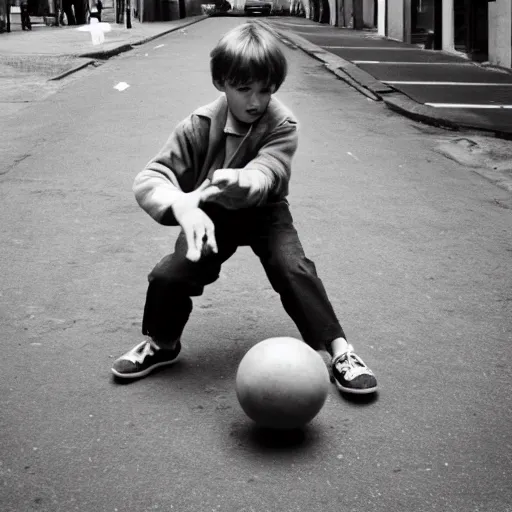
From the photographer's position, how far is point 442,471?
10.5 feet

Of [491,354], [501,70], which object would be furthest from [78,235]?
[501,70]

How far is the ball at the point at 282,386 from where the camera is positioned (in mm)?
3328

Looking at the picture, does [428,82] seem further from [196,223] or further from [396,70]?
[196,223]

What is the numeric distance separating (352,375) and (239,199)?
2.96 feet

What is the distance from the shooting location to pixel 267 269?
396cm

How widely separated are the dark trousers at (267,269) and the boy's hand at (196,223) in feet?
0.96

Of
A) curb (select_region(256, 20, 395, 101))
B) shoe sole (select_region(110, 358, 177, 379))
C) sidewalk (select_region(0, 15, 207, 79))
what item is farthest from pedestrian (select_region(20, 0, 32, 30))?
shoe sole (select_region(110, 358, 177, 379))

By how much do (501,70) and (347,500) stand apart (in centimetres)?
1566

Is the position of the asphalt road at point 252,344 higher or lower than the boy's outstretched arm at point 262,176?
lower

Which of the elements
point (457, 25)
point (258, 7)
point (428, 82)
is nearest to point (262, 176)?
point (428, 82)

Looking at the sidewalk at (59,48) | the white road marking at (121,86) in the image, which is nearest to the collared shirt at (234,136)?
the white road marking at (121,86)

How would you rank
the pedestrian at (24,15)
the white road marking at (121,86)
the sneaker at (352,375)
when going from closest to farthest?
the sneaker at (352,375), the white road marking at (121,86), the pedestrian at (24,15)

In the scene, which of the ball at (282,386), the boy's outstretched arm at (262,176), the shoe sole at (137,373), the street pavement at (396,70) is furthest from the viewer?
the street pavement at (396,70)

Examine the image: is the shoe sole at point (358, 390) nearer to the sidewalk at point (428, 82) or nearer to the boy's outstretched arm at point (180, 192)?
the boy's outstretched arm at point (180, 192)
